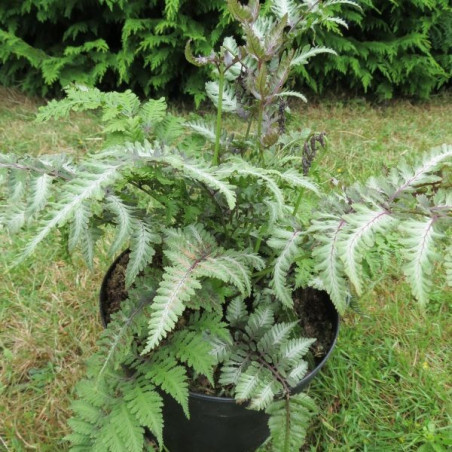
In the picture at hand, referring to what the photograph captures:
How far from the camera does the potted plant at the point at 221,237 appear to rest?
1.05 metres

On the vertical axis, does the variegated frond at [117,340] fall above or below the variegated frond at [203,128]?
below

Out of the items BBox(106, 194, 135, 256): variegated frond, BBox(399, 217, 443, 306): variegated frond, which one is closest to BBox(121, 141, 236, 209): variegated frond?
BBox(106, 194, 135, 256): variegated frond

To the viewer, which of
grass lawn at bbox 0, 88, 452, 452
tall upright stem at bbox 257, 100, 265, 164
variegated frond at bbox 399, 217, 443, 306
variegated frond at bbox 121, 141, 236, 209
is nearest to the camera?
variegated frond at bbox 399, 217, 443, 306

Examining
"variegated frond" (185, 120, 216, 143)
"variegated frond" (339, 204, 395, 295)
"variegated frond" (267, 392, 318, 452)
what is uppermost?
"variegated frond" (185, 120, 216, 143)

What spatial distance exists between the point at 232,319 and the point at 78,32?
3501 millimetres

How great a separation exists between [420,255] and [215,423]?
2.59ft

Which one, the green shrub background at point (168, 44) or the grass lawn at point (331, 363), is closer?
the grass lawn at point (331, 363)

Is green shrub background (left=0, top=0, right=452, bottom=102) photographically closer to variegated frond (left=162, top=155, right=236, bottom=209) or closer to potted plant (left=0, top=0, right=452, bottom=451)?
potted plant (left=0, top=0, right=452, bottom=451)

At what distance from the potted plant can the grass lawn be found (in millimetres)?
275

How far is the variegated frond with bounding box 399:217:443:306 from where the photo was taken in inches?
36.8

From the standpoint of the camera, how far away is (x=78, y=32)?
163 inches

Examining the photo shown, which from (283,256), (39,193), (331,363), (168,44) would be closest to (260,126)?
(283,256)

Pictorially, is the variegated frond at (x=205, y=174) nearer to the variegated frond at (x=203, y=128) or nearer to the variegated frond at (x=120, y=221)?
the variegated frond at (x=120, y=221)

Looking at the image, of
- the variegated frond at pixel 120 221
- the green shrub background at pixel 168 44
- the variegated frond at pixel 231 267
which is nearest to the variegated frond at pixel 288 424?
the variegated frond at pixel 231 267
